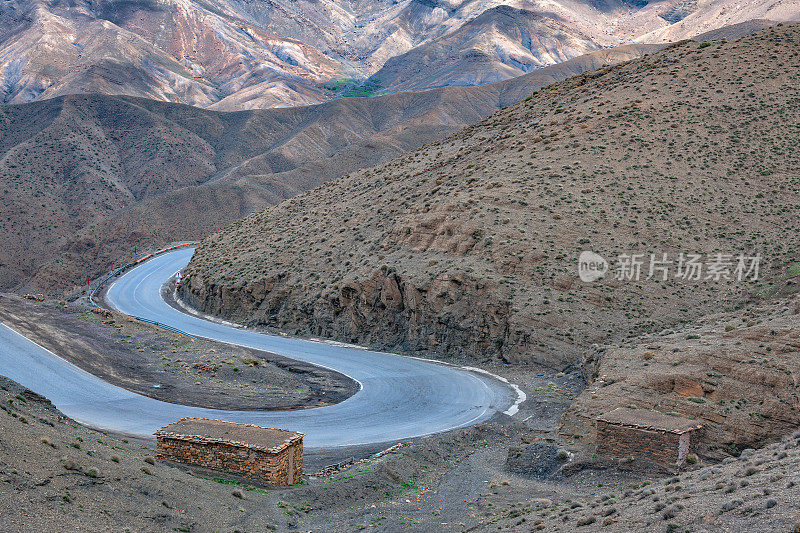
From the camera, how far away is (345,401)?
23750 mm

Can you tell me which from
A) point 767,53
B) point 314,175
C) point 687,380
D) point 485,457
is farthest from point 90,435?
Answer: point 314,175

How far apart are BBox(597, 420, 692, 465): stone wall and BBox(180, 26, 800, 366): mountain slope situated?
38.9ft

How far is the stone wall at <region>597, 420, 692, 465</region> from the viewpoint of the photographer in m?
15.0

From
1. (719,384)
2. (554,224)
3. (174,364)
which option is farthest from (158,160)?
(719,384)

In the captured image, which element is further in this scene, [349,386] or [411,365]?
[411,365]

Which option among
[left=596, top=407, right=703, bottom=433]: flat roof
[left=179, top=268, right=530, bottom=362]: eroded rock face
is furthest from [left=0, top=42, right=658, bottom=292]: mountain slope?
[left=596, top=407, right=703, bottom=433]: flat roof

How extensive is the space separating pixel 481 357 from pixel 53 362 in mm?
16398

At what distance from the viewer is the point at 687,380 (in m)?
17.9

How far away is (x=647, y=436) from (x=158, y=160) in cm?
11052

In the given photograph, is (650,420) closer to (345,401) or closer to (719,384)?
(719,384)

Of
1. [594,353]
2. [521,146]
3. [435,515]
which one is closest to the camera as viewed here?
[435,515]

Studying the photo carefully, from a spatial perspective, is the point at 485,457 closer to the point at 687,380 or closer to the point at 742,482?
the point at 687,380

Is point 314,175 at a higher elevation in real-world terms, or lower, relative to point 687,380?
higher

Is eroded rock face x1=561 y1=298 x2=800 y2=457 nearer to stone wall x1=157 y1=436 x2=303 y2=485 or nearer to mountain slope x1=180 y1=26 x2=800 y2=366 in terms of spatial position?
stone wall x1=157 y1=436 x2=303 y2=485
